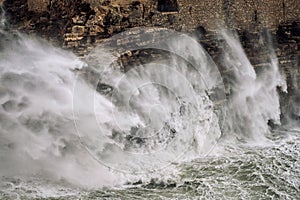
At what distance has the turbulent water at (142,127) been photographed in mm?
9094

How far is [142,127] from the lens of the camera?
10.6m

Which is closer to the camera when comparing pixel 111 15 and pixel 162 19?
pixel 111 15

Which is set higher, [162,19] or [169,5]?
[169,5]

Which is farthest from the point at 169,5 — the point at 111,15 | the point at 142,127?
the point at 142,127

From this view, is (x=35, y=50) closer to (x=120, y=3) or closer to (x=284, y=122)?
(x=120, y=3)

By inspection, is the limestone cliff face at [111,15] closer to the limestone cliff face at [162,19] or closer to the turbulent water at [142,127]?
the limestone cliff face at [162,19]

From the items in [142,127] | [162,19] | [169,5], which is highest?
[169,5]

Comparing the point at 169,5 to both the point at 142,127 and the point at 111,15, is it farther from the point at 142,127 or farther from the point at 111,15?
the point at 142,127

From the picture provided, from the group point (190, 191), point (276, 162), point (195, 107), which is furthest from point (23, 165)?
point (276, 162)

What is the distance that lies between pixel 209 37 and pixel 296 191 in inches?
171

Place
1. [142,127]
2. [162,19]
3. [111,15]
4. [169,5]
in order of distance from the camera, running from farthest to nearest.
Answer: [169,5]
[162,19]
[111,15]
[142,127]

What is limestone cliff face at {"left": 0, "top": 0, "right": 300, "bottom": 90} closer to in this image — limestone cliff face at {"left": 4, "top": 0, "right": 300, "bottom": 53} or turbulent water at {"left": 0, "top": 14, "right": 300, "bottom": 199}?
limestone cliff face at {"left": 4, "top": 0, "right": 300, "bottom": 53}

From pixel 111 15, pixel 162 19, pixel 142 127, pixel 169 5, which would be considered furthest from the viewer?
pixel 169 5

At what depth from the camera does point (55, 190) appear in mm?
8828
